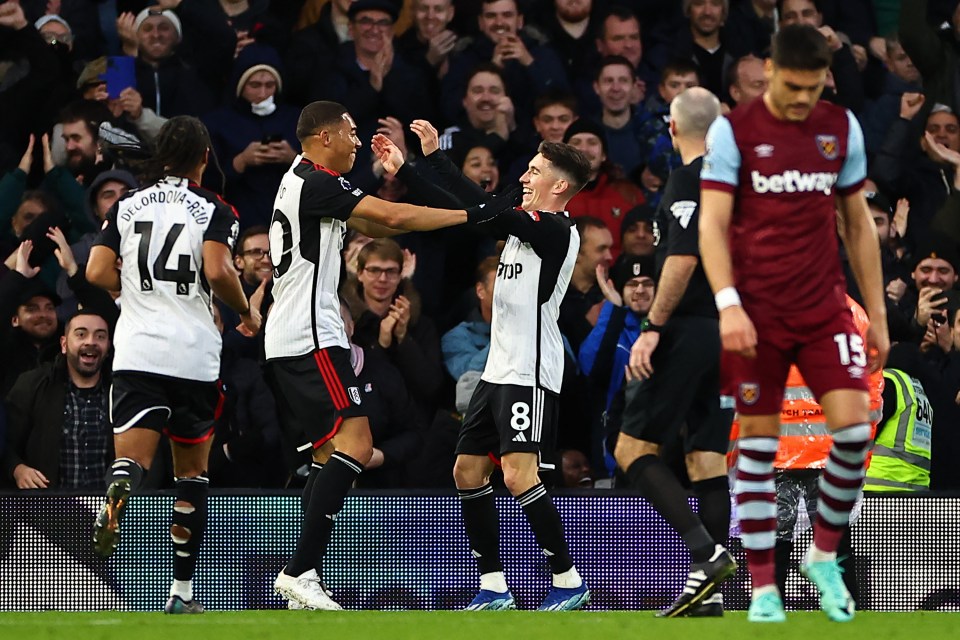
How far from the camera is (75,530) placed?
928cm

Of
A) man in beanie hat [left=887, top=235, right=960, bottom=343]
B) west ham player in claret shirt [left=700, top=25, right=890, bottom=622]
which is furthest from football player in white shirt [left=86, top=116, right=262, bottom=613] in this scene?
man in beanie hat [left=887, top=235, right=960, bottom=343]

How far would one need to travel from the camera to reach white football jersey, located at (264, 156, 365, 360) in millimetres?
7984

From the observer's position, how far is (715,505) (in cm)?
764

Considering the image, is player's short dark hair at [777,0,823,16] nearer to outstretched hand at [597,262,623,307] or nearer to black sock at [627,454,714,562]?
outstretched hand at [597,262,623,307]

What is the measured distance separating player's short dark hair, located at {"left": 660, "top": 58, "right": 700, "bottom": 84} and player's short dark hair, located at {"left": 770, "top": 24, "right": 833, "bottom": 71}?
21.2 ft

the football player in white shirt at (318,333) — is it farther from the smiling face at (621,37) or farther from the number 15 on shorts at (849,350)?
the smiling face at (621,37)

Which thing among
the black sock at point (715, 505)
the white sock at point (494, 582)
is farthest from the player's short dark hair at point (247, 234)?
the black sock at point (715, 505)

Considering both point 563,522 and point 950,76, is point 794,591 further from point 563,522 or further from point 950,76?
point 950,76

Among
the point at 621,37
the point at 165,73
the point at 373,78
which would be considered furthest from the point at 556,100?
the point at 165,73

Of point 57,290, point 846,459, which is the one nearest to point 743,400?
point 846,459

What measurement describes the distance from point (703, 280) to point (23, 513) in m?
4.02

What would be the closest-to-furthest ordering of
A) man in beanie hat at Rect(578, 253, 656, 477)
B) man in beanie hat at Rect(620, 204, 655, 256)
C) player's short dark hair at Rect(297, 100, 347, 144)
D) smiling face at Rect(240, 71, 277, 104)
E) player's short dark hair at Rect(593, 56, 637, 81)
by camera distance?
player's short dark hair at Rect(297, 100, 347, 144) < man in beanie hat at Rect(578, 253, 656, 477) < man in beanie hat at Rect(620, 204, 655, 256) < smiling face at Rect(240, 71, 277, 104) < player's short dark hair at Rect(593, 56, 637, 81)

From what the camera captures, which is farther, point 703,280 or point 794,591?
point 794,591

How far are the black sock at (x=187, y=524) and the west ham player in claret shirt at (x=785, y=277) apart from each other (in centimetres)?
287
